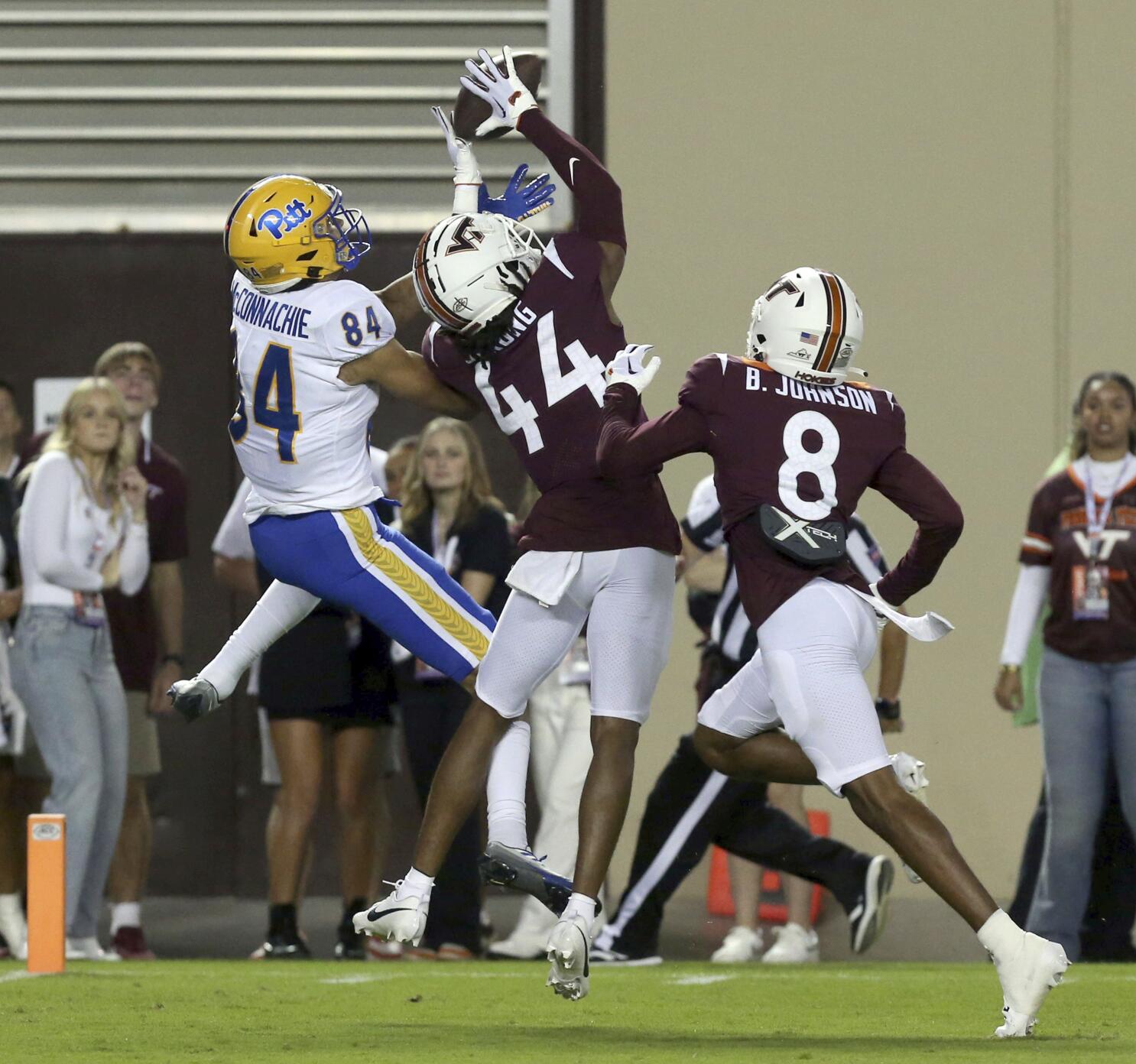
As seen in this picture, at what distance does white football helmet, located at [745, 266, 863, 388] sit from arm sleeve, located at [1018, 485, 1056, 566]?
3013 millimetres

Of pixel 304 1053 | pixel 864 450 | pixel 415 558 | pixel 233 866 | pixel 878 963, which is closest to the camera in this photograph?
pixel 304 1053

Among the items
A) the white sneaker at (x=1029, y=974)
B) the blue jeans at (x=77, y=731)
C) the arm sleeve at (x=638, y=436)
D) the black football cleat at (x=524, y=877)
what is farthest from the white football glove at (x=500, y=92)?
the blue jeans at (x=77, y=731)

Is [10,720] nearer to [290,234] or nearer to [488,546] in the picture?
[488,546]

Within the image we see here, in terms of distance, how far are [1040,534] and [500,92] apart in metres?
3.30

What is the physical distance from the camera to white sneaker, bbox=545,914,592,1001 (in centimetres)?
544

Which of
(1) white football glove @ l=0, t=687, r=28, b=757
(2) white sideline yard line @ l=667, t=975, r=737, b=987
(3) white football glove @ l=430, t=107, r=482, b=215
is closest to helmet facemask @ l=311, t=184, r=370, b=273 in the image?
(3) white football glove @ l=430, t=107, r=482, b=215

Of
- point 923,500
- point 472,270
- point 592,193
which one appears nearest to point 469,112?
point 592,193

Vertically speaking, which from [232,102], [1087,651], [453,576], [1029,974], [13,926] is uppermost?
[232,102]

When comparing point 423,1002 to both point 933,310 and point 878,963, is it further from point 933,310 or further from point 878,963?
point 933,310

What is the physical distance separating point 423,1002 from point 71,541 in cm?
262

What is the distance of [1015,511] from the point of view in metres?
10.5

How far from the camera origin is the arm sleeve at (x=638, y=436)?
5.44 m

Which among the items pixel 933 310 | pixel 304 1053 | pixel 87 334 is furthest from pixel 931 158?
pixel 304 1053

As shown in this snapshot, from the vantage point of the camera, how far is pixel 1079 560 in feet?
27.1
